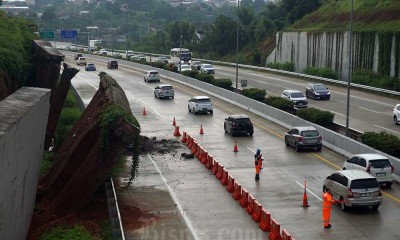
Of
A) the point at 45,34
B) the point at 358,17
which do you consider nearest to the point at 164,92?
the point at 358,17

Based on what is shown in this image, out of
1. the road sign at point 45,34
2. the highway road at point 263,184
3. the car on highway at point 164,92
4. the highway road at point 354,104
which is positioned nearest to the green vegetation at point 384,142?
the highway road at point 263,184

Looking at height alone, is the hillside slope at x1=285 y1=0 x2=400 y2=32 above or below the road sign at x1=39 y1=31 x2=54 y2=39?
above

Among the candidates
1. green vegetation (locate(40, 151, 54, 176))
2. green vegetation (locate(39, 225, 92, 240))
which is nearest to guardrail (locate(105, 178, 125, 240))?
green vegetation (locate(39, 225, 92, 240))

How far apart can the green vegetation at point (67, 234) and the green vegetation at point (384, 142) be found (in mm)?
16133

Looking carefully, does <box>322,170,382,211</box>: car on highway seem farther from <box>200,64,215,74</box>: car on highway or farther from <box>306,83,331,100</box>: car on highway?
<box>200,64,215,74</box>: car on highway

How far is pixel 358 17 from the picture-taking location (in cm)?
8431

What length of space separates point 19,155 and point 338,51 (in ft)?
219

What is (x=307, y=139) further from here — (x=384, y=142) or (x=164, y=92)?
(x=164, y=92)

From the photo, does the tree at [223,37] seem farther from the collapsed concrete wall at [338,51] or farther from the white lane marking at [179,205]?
the white lane marking at [179,205]

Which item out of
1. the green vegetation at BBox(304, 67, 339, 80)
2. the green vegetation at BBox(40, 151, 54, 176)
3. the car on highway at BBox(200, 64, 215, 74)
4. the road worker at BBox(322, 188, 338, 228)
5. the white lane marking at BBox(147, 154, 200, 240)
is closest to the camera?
the road worker at BBox(322, 188, 338, 228)

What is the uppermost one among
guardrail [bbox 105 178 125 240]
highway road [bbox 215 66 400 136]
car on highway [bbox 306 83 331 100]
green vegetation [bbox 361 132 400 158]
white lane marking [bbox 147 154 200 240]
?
green vegetation [bbox 361 132 400 158]

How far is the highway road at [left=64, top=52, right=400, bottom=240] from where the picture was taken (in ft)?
75.7

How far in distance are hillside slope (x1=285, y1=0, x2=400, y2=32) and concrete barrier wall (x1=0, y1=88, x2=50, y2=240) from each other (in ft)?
174

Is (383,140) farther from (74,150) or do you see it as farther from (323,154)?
(74,150)
